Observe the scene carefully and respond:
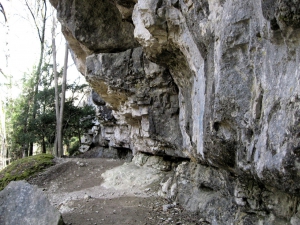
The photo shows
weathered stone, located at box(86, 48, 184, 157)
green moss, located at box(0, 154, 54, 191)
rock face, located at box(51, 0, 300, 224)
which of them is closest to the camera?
rock face, located at box(51, 0, 300, 224)

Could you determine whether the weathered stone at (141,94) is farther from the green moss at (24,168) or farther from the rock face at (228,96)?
the green moss at (24,168)

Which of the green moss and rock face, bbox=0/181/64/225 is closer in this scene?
rock face, bbox=0/181/64/225

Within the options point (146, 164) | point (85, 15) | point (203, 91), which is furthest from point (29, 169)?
point (203, 91)

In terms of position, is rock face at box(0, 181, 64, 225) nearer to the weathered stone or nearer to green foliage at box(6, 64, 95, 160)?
the weathered stone

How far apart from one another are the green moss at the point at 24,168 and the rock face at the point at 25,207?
374cm

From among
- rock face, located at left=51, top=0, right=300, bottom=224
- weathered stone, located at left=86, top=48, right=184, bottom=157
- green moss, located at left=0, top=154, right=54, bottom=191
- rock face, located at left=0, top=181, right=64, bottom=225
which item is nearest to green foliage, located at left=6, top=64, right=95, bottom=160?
green moss, located at left=0, top=154, right=54, bottom=191

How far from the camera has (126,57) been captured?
336 inches

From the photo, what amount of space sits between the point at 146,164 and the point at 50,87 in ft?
33.1

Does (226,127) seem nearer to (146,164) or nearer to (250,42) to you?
(250,42)

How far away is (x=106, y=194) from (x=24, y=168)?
4.03 m

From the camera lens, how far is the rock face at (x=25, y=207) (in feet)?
15.2

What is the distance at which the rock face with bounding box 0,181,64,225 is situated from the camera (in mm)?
4629

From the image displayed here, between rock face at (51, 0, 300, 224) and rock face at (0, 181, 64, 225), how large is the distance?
9.31 feet

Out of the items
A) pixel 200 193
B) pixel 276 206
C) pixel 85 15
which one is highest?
pixel 85 15
